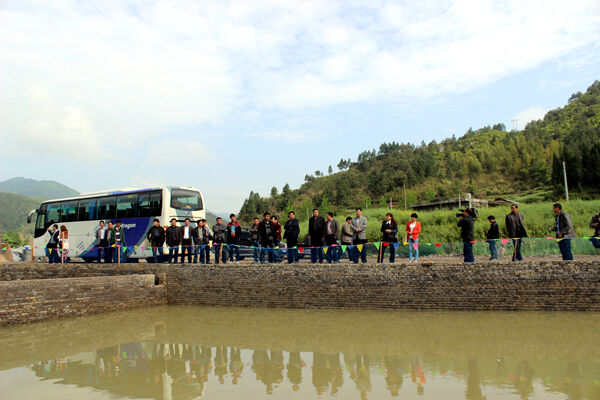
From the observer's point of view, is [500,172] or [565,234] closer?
→ [565,234]

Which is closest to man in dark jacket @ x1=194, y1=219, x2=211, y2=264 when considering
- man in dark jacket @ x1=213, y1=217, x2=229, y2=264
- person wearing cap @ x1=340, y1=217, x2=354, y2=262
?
man in dark jacket @ x1=213, y1=217, x2=229, y2=264

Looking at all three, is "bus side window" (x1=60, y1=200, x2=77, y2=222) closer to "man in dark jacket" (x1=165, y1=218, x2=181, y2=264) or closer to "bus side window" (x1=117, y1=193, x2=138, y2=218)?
"bus side window" (x1=117, y1=193, x2=138, y2=218)

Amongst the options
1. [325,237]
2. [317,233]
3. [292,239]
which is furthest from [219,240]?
[325,237]

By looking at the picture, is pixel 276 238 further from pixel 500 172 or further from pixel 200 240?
pixel 500 172

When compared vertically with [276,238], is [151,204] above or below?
above

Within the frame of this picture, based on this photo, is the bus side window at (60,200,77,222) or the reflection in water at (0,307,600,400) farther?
the bus side window at (60,200,77,222)

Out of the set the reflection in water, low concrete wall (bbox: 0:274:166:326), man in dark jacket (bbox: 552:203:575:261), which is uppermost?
man in dark jacket (bbox: 552:203:575:261)

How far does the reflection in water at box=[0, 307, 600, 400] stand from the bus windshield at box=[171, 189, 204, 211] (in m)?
8.68

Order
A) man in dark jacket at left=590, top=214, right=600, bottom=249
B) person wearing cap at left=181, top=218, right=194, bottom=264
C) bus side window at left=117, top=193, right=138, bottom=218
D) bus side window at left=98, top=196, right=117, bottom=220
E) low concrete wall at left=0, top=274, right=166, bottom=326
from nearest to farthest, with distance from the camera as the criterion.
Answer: low concrete wall at left=0, top=274, right=166, bottom=326 < man in dark jacket at left=590, top=214, right=600, bottom=249 < person wearing cap at left=181, top=218, right=194, bottom=264 < bus side window at left=117, top=193, right=138, bottom=218 < bus side window at left=98, top=196, right=117, bottom=220

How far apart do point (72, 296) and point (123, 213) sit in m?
7.90

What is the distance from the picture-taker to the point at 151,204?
58.5 feet

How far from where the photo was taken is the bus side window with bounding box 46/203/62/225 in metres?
21.1

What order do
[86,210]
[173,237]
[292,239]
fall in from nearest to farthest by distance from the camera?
[292,239], [173,237], [86,210]

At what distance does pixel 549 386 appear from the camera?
526 cm
